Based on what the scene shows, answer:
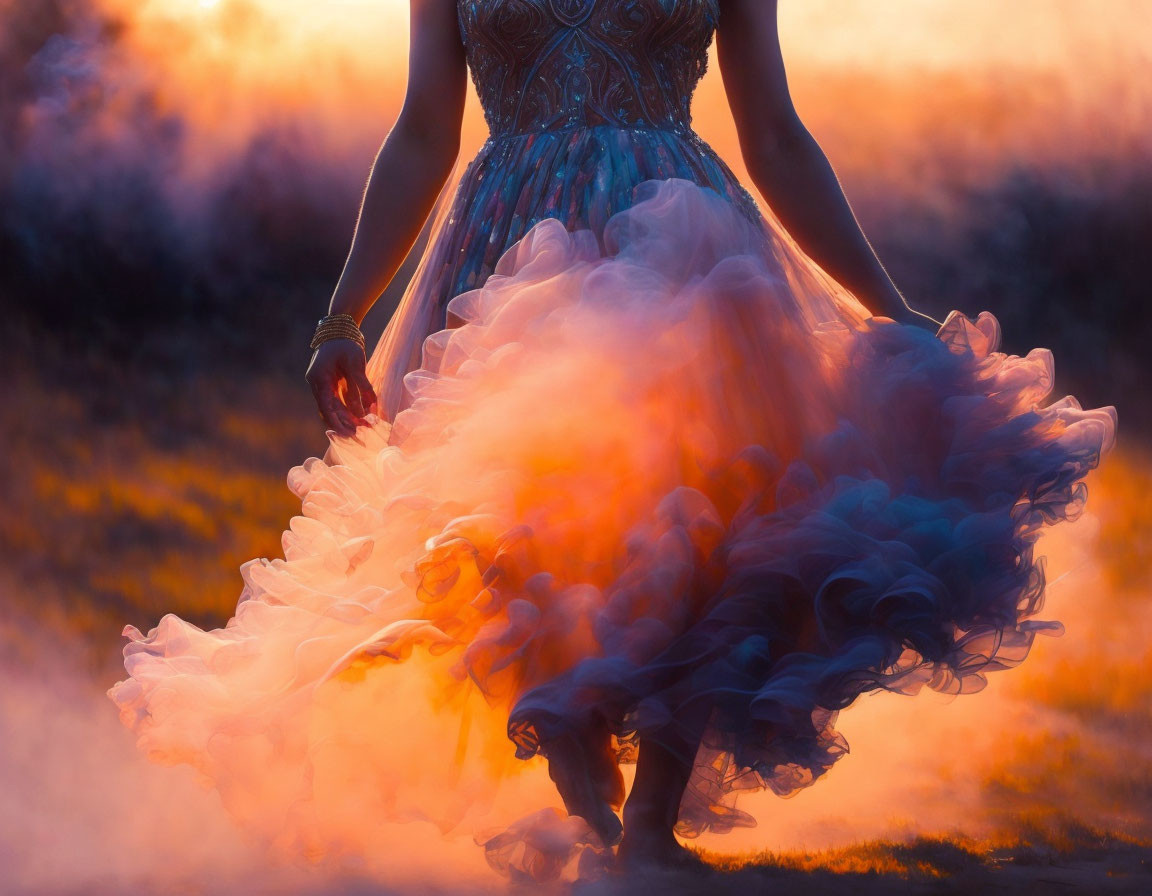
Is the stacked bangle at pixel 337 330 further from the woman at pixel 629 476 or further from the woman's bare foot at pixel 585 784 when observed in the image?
the woman's bare foot at pixel 585 784

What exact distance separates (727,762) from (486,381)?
0.53m


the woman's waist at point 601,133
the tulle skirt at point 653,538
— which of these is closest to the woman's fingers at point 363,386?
the tulle skirt at point 653,538

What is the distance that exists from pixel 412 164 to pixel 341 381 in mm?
336

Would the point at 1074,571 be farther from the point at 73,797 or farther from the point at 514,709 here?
the point at 73,797

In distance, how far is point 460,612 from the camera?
4.54 feet

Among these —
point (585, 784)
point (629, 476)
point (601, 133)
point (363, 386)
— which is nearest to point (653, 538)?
point (629, 476)

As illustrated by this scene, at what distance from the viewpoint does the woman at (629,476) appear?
4.44 ft

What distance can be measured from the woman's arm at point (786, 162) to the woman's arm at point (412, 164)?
411 millimetres

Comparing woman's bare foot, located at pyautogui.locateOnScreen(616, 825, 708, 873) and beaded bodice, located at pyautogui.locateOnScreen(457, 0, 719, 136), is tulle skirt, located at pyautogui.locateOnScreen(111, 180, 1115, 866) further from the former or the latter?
beaded bodice, located at pyautogui.locateOnScreen(457, 0, 719, 136)

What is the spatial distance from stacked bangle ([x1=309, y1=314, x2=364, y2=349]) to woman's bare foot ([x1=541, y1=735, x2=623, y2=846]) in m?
0.62

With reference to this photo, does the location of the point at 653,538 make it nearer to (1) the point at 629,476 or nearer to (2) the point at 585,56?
(1) the point at 629,476

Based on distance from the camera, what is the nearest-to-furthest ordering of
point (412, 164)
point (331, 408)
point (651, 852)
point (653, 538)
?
point (653, 538) < point (651, 852) < point (331, 408) < point (412, 164)

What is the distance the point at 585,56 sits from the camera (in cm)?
171

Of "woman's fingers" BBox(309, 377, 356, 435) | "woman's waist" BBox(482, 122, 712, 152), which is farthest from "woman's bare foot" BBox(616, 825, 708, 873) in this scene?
"woman's waist" BBox(482, 122, 712, 152)
